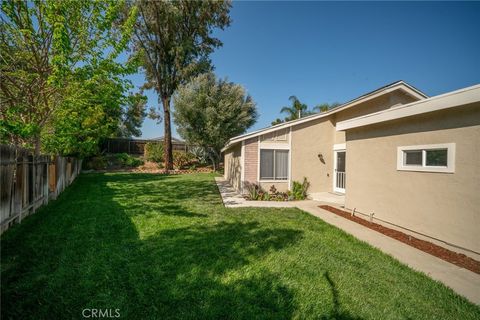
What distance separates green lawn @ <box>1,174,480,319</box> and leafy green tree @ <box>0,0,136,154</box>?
336 centimetres

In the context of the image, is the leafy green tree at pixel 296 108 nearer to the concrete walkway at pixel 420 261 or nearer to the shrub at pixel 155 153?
the shrub at pixel 155 153

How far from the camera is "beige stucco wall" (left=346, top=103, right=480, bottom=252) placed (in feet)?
13.9

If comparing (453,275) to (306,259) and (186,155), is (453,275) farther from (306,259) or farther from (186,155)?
(186,155)

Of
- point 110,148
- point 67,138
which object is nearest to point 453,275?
point 67,138

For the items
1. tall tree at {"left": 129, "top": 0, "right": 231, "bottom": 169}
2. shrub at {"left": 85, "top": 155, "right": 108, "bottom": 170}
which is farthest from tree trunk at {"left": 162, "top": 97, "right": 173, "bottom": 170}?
shrub at {"left": 85, "top": 155, "right": 108, "bottom": 170}

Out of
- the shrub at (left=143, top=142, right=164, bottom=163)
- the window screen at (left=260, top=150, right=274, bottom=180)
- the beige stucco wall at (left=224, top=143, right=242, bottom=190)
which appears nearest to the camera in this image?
the window screen at (left=260, top=150, right=274, bottom=180)

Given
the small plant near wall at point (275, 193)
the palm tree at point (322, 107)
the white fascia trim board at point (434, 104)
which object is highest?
the palm tree at point (322, 107)

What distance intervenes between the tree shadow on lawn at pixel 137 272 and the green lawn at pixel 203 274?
0.05ft

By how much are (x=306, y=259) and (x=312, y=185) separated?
6854mm

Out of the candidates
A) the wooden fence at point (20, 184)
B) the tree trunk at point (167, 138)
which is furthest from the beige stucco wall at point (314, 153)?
the tree trunk at point (167, 138)

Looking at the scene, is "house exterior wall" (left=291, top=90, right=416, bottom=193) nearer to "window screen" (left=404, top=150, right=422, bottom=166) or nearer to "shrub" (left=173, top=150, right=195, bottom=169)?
"window screen" (left=404, top=150, right=422, bottom=166)

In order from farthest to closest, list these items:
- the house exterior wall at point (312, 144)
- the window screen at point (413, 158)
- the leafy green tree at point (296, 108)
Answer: the leafy green tree at point (296, 108) → the house exterior wall at point (312, 144) → the window screen at point (413, 158)

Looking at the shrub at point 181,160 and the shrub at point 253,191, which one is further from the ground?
the shrub at point 181,160

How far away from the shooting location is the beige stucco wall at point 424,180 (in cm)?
424
